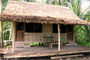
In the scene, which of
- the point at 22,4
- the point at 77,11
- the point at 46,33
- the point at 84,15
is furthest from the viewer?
the point at 77,11

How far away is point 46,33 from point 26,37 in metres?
2.00

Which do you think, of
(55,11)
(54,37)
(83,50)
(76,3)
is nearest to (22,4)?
(55,11)

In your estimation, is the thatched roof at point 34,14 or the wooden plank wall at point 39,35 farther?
the wooden plank wall at point 39,35

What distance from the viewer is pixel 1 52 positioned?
22.5 ft

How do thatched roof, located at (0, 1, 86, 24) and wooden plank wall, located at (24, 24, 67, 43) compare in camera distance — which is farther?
wooden plank wall, located at (24, 24, 67, 43)

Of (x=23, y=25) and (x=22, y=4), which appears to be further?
(x=22, y=4)

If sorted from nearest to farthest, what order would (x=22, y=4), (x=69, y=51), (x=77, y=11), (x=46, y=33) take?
(x=69, y=51) < (x=46, y=33) < (x=22, y=4) < (x=77, y=11)

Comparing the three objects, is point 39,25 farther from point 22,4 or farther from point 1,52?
point 1,52

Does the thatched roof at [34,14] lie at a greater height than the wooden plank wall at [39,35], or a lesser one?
greater

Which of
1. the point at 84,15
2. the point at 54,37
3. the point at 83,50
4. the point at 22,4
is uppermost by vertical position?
the point at 22,4

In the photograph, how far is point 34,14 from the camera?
8.94 metres

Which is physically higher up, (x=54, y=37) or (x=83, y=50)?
(x=54, y=37)

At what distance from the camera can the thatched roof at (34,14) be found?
6.49 m

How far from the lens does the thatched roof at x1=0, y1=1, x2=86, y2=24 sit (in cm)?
649
